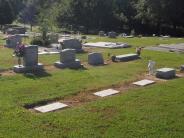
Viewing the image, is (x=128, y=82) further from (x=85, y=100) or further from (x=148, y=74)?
(x=85, y=100)

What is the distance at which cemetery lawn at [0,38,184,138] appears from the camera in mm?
11430

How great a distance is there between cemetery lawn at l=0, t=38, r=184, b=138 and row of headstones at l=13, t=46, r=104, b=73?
2.78 feet

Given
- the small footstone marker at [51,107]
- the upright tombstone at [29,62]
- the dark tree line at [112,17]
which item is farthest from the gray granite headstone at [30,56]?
the dark tree line at [112,17]

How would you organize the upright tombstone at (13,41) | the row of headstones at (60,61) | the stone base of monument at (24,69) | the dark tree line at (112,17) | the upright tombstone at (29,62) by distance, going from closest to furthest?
the stone base of monument at (24,69), the upright tombstone at (29,62), the row of headstones at (60,61), the upright tombstone at (13,41), the dark tree line at (112,17)

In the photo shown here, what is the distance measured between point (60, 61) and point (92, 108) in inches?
354

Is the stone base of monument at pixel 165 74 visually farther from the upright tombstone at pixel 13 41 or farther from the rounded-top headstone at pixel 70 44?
the upright tombstone at pixel 13 41

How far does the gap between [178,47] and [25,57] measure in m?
14.8

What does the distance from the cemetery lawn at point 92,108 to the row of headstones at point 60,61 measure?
2.78ft

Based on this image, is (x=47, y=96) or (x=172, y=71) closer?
(x=47, y=96)

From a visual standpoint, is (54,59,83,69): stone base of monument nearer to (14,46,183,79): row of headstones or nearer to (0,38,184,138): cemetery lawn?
(14,46,183,79): row of headstones

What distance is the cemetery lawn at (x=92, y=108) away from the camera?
450 inches

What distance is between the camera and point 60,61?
2230 centimetres

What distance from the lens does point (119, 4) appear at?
58.0m

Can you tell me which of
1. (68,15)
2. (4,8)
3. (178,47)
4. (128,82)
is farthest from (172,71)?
(4,8)
